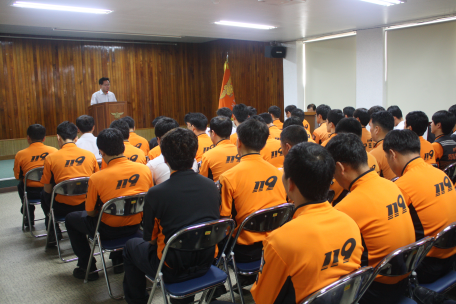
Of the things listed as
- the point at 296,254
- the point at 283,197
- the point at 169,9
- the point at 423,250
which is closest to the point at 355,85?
the point at 169,9

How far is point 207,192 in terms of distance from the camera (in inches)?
85.1

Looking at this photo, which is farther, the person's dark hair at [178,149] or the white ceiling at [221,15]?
the white ceiling at [221,15]

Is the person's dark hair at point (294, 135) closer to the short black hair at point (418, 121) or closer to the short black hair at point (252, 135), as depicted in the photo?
the short black hair at point (252, 135)

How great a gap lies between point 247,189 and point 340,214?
3.31 feet

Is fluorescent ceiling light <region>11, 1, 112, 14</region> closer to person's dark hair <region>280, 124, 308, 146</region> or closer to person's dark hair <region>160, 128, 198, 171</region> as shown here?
person's dark hair <region>280, 124, 308, 146</region>

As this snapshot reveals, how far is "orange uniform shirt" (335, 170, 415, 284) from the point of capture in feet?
5.79

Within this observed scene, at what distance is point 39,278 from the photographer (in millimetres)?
3285

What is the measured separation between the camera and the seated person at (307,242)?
134cm

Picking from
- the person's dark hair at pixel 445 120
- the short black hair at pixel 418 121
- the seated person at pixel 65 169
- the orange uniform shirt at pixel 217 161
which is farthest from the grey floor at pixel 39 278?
the person's dark hair at pixel 445 120

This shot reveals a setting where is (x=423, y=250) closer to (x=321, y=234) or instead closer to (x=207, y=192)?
(x=321, y=234)

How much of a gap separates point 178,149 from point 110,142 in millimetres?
1013

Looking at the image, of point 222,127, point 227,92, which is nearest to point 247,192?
point 222,127

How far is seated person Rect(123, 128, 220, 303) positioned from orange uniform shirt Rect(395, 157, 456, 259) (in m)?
1.17

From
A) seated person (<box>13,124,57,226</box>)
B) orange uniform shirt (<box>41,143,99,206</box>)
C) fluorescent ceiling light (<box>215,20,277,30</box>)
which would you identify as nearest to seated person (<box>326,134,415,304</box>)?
orange uniform shirt (<box>41,143,99,206</box>)
